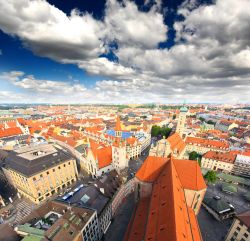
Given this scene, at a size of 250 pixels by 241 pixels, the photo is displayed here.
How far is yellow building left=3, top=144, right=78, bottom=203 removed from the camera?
46.2 m

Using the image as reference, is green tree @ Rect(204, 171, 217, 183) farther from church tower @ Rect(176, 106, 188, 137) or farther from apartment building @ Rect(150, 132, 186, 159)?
church tower @ Rect(176, 106, 188, 137)

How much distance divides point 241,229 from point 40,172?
5636cm

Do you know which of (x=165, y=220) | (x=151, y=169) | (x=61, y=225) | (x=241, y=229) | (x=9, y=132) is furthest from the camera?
(x=9, y=132)

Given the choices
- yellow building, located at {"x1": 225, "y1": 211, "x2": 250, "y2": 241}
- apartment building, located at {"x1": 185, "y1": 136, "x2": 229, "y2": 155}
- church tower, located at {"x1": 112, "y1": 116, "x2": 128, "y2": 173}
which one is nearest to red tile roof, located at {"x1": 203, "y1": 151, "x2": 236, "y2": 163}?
apartment building, located at {"x1": 185, "y1": 136, "x2": 229, "y2": 155}

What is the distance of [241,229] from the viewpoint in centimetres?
2956

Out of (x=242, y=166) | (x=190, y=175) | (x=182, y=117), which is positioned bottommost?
(x=242, y=166)

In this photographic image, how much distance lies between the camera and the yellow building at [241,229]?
2844 centimetres

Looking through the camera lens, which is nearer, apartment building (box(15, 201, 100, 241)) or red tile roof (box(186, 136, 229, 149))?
apartment building (box(15, 201, 100, 241))

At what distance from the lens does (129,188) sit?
51844 mm

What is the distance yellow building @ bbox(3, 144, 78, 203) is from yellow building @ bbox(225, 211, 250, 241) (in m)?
53.5

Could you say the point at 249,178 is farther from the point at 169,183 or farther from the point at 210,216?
the point at 169,183

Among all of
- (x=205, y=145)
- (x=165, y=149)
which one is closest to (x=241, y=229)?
(x=165, y=149)

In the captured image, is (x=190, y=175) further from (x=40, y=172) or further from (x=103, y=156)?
(x=40, y=172)

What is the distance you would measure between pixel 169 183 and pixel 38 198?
147ft
